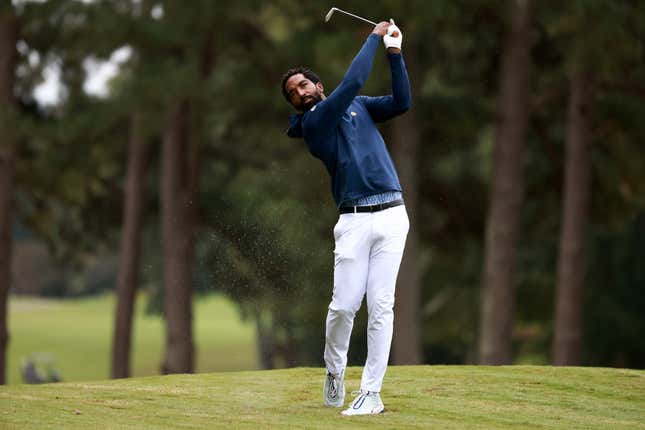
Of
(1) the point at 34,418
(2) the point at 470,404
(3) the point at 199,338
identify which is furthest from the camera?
(3) the point at 199,338

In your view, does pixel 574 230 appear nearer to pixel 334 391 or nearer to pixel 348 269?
pixel 334 391

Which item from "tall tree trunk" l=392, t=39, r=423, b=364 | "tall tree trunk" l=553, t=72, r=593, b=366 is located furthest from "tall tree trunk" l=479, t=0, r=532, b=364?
"tall tree trunk" l=392, t=39, r=423, b=364

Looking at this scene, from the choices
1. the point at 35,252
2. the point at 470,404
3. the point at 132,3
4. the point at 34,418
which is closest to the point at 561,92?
the point at 132,3

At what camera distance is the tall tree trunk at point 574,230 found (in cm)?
2022

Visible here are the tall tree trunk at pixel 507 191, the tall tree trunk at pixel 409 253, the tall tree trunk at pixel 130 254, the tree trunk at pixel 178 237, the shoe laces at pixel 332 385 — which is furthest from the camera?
the tall tree trunk at pixel 130 254

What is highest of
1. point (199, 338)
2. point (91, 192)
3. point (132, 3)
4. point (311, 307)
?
point (132, 3)

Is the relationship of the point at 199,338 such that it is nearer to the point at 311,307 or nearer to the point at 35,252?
the point at 35,252

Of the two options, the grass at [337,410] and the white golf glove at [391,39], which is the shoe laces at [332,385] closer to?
the grass at [337,410]

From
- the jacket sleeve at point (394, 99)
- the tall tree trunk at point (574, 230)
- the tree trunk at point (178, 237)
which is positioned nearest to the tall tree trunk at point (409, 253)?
the tall tree trunk at point (574, 230)

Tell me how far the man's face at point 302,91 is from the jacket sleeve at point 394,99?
1.02 feet

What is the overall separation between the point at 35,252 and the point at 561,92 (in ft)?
66.2

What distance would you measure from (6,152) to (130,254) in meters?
4.15

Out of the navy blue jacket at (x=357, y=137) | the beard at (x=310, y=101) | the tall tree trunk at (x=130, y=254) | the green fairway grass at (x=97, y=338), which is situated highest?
the beard at (x=310, y=101)

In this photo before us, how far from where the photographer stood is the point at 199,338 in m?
66.2
